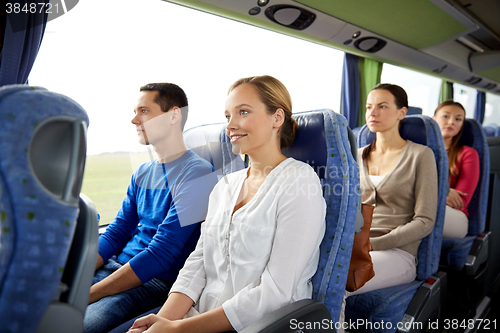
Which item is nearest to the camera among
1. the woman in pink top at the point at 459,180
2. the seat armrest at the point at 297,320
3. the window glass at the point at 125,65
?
the seat armrest at the point at 297,320

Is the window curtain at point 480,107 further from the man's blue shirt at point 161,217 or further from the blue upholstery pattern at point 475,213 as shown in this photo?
the man's blue shirt at point 161,217

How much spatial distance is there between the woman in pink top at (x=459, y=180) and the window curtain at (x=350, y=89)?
1.44 metres

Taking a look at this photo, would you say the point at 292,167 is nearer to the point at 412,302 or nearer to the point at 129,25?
the point at 412,302

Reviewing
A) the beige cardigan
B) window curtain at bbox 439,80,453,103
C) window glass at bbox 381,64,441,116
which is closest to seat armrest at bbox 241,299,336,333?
the beige cardigan

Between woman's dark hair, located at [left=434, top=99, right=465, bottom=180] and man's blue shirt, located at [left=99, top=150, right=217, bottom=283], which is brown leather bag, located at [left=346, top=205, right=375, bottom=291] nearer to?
man's blue shirt, located at [left=99, top=150, right=217, bottom=283]

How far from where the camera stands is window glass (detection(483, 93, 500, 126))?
354 inches

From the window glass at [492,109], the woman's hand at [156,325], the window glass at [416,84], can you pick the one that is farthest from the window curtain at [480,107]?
the woman's hand at [156,325]

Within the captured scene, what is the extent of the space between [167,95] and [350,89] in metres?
2.98

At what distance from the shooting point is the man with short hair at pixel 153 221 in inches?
56.7

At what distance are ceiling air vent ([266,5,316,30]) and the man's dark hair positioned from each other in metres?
1.30

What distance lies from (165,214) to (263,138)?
2.19 feet

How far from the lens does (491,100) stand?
912 cm

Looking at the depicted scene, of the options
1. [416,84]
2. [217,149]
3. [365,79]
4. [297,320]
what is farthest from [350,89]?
Result: [297,320]

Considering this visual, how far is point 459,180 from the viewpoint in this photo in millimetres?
2520
